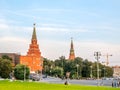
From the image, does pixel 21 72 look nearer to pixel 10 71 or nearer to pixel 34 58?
pixel 10 71

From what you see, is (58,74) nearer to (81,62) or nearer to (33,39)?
(81,62)

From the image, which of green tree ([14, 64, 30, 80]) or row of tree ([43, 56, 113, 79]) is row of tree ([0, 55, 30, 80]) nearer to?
green tree ([14, 64, 30, 80])

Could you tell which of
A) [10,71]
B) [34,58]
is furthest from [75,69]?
[10,71]

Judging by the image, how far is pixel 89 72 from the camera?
185125mm

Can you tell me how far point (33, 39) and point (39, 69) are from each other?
15.7 meters

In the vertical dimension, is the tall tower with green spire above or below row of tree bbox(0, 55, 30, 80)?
above

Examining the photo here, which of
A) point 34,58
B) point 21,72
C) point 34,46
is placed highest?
point 34,46

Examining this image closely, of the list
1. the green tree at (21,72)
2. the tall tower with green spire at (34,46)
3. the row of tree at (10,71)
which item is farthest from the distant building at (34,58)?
the green tree at (21,72)

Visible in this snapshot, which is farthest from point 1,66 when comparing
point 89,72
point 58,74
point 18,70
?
point 89,72

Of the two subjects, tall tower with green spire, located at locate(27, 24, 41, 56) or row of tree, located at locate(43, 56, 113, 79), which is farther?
→ tall tower with green spire, located at locate(27, 24, 41, 56)

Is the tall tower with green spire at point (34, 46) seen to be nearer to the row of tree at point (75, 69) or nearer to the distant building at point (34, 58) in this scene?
the distant building at point (34, 58)

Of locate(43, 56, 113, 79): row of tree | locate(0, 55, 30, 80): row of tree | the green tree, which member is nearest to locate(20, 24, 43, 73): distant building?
locate(43, 56, 113, 79): row of tree

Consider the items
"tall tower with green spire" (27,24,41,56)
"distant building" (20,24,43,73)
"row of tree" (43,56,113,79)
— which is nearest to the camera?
"row of tree" (43,56,113,79)

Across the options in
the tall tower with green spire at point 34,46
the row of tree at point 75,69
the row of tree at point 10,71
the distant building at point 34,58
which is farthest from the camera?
the distant building at point 34,58
